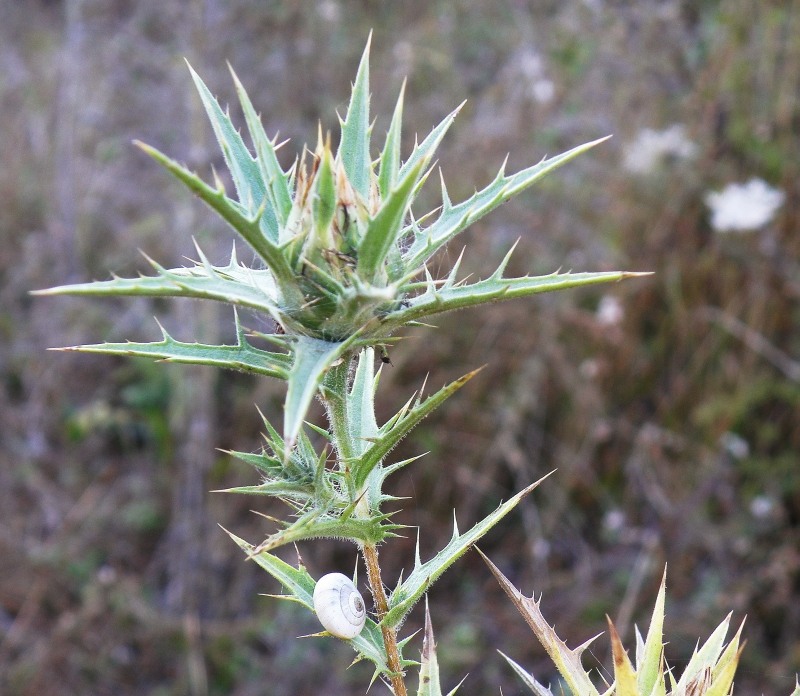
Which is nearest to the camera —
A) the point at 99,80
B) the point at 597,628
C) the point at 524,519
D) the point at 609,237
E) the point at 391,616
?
the point at 391,616

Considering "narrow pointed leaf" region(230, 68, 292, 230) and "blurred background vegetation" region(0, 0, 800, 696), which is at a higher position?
"narrow pointed leaf" region(230, 68, 292, 230)

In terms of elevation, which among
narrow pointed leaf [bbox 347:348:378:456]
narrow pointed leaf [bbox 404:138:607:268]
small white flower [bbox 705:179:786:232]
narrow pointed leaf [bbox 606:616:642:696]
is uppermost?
narrow pointed leaf [bbox 404:138:607:268]

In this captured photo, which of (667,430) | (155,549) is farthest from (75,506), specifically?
(667,430)

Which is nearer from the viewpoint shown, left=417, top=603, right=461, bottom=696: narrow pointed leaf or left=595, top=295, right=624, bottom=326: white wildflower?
left=417, top=603, right=461, bottom=696: narrow pointed leaf

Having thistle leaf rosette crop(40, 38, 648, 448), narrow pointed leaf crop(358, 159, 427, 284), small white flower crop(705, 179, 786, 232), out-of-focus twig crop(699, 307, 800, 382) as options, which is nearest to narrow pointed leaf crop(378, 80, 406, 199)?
thistle leaf rosette crop(40, 38, 648, 448)

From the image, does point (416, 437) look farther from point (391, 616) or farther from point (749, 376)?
point (391, 616)

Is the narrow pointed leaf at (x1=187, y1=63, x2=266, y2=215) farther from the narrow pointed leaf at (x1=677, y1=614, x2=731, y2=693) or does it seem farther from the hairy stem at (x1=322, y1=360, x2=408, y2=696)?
the narrow pointed leaf at (x1=677, y1=614, x2=731, y2=693)
